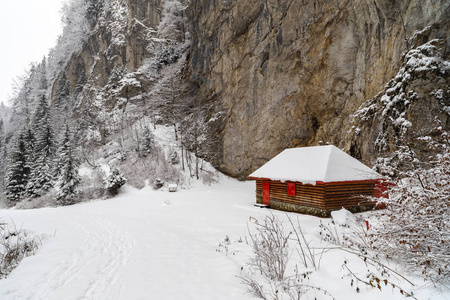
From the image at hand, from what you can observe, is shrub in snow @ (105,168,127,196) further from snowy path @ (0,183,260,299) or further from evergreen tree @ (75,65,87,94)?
evergreen tree @ (75,65,87,94)

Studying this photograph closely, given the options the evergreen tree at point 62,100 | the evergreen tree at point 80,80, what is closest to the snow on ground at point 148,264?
the evergreen tree at point 62,100

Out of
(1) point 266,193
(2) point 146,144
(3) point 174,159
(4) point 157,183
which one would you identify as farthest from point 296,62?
(2) point 146,144

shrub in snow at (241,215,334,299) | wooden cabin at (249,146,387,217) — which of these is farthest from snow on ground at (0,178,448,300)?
wooden cabin at (249,146,387,217)

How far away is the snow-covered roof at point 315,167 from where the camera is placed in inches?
493

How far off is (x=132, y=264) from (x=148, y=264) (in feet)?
1.49

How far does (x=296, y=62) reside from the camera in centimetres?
2180

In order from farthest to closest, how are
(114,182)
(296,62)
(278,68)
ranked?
1. (278,68)
2. (114,182)
3. (296,62)

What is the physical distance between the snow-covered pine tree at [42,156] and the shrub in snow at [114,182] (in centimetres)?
1077

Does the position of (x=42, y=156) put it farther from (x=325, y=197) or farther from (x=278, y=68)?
(x=325, y=197)

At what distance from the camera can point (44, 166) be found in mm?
28750

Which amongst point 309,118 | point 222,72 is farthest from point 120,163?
point 309,118

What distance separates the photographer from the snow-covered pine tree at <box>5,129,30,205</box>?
28.6m

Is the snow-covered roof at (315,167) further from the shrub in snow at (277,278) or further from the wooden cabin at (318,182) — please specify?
the shrub in snow at (277,278)

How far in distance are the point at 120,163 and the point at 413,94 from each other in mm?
29666
